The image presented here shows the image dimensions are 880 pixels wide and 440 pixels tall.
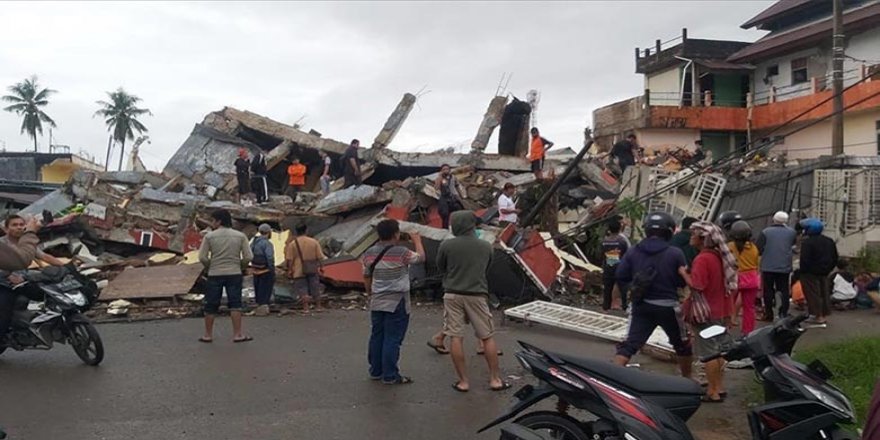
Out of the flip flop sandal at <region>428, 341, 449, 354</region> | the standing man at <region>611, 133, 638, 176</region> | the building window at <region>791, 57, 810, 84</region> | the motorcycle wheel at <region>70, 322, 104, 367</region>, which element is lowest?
the flip flop sandal at <region>428, 341, 449, 354</region>

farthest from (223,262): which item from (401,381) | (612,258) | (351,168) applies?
(351,168)

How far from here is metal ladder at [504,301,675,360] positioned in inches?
329

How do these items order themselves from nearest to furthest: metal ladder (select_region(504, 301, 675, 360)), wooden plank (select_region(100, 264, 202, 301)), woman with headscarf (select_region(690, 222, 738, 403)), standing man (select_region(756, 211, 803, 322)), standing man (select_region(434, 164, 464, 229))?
1. woman with headscarf (select_region(690, 222, 738, 403))
2. metal ladder (select_region(504, 301, 675, 360))
3. standing man (select_region(756, 211, 803, 322))
4. wooden plank (select_region(100, 264, 202, 301))
5. standing man (select_region(434, 164, 464, 229))

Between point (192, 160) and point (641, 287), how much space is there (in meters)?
17.9

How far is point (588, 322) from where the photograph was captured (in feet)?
32.0

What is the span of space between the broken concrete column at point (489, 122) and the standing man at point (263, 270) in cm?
990

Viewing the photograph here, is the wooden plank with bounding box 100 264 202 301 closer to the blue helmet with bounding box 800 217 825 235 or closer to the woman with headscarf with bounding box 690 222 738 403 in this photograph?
the woman with headscarf with bounding box 690 222 738 403

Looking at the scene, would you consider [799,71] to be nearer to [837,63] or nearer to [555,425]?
[837,63]

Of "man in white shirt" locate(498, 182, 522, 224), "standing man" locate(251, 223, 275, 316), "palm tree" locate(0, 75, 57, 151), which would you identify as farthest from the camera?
"palm tree" locate(0, 75, 57, 151)

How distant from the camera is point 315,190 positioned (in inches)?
858

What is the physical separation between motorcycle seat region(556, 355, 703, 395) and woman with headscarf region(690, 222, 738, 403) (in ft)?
7.93

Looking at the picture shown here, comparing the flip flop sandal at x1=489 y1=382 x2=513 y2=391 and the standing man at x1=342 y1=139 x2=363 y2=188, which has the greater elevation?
the standing man at x1=342 y1=139 x2=363 y2=188

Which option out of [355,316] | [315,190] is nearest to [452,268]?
[355,316]

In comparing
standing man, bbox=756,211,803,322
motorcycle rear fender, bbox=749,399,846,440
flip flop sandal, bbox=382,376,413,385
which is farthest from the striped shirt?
standing man, bbox=756,211,803,322
